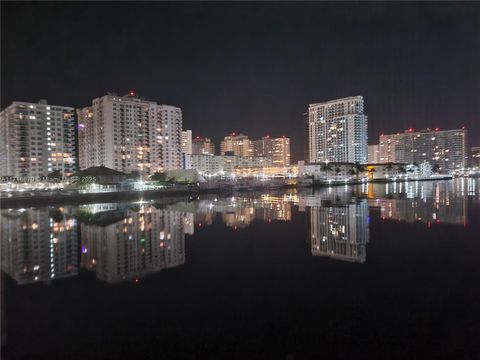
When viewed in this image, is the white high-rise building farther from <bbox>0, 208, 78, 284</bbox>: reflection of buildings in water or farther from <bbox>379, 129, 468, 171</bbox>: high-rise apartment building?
<bbox>379, 129, 468, 171</bbox>: high-rise apartment building

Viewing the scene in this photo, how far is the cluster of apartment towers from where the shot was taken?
59781 mm

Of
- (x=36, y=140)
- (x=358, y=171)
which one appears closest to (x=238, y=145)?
(x=358, y=171)

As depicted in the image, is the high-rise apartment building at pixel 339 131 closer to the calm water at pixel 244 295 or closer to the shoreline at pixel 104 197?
the shoreline at pixel 104 197

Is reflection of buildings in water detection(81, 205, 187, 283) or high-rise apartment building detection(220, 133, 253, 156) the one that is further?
high-rise apartment building detection(220, 133, 253, 156)

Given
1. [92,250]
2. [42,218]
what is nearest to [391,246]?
[92,250]

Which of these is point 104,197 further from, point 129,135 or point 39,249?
point 129,135

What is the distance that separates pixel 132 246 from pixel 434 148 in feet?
410

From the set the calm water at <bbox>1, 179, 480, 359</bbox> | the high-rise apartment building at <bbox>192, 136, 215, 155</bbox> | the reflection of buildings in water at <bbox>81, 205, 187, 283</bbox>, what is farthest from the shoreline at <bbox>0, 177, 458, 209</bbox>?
the high-rise apartment building at <bbox>192, 136, 215, 155</bbox>

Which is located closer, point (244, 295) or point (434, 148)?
point (244, 295)

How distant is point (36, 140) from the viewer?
60062 mm

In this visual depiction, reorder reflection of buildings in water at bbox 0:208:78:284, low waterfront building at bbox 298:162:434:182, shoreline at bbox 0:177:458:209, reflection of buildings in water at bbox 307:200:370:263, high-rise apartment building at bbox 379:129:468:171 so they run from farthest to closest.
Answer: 1. high-rise apartment building at bbox 379:129:468:171
2. low waterfront building at bbox 298:162:434:182
3. shoreline at bbox 0:177:458:209
4. reflection of buildings in water at bbox 307:200:370:263
5. reflection of buildings in water at bbox 0:208:78:284

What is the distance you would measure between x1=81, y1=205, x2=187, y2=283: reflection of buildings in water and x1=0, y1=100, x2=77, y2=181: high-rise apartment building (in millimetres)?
51494

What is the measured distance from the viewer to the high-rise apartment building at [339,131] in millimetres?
90562

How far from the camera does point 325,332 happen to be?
17.4ft
